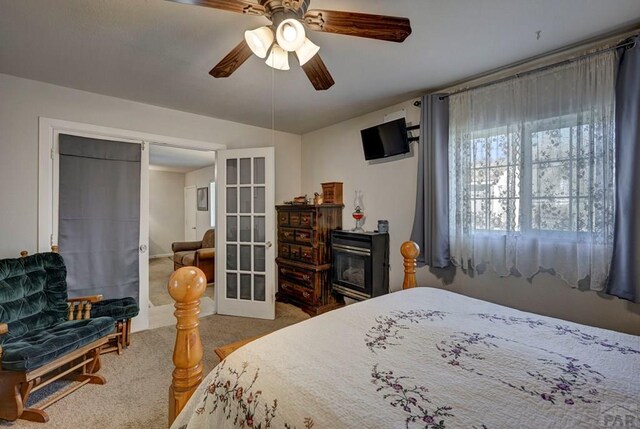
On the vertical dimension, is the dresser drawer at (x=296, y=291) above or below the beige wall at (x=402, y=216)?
below

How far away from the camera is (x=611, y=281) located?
1.77 meters

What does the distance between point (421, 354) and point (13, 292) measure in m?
2.91

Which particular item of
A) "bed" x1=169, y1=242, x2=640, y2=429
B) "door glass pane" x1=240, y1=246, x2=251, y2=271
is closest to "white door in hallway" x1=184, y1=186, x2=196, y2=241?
"door glass pane" x1=240, y1=246, x2=251, y2=271

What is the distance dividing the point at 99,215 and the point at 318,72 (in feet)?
8.79

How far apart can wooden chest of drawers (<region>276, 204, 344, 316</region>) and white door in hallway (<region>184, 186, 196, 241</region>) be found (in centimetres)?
452

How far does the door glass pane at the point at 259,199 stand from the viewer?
357cm

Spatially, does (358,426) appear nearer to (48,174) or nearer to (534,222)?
(534,222)

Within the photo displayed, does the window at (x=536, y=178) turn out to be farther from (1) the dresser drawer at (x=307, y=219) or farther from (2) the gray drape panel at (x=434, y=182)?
(1) the dresser drawer at (x=307, y=219)

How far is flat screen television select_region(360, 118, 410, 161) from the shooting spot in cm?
295

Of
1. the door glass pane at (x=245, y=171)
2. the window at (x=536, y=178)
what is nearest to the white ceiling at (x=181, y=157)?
the door glass pane at (x=245, y=171)

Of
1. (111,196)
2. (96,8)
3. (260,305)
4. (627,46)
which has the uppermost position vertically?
(96,8)

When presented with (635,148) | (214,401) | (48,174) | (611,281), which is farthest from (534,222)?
(48,174)

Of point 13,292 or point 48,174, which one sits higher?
point 48,174

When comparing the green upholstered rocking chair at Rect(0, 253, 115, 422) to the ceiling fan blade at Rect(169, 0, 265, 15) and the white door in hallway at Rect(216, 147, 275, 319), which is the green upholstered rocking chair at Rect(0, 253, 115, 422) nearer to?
the white door in hallway at Rect(216, 147, 275, 319)
